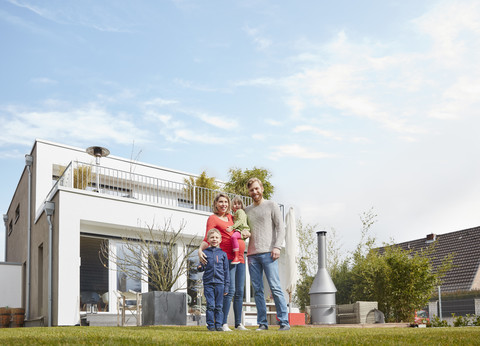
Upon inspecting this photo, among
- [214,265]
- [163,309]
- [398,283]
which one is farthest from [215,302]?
[398,283]

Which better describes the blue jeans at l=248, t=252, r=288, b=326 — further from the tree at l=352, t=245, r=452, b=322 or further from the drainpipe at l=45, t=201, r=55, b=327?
the drainpipe at l=45, t=201, r=55, b=327

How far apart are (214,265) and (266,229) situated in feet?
2.40

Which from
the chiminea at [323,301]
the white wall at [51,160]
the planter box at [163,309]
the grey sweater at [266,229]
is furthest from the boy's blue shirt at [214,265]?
the white wall at [51,160]

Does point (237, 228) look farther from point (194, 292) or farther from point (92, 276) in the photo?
point (194, 292)

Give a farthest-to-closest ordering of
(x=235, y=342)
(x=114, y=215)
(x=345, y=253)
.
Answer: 1. (x=345, y=253)
2. (x=114, y=215)
3. (x=235, y=342)

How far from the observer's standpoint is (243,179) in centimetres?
2008

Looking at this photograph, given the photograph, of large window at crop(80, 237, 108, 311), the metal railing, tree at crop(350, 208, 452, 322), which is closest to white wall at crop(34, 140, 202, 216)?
the metal railing

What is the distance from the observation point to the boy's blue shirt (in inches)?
232

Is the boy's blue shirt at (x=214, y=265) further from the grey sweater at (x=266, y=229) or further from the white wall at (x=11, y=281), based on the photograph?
the white wall at (x=11, y=281)

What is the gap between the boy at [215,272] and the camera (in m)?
5.90

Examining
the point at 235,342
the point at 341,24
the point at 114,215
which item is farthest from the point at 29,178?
the point at 235,342

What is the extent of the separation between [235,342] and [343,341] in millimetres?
828

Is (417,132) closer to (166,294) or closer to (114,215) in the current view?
(166,294)

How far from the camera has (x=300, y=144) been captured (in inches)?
410
